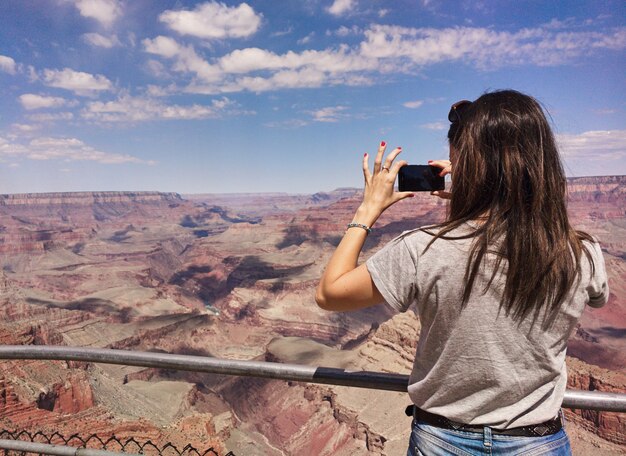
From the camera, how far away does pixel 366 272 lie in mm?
1574

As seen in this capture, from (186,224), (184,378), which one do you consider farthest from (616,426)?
(186,224)

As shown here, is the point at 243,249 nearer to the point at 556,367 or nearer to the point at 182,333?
the point at 182,333

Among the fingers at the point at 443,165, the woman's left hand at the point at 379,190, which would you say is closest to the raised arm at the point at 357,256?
the woman's left hand at the point at 379,190

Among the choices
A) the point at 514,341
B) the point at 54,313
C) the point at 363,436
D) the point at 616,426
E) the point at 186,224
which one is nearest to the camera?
the point at 514,341

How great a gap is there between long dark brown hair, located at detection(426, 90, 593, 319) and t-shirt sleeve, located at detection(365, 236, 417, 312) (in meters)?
0.14

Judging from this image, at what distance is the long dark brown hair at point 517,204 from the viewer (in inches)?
58.0

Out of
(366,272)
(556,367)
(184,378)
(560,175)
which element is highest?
(560,175)

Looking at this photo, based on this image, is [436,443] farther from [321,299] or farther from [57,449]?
[57,449]

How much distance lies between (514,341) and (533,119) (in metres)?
0.75

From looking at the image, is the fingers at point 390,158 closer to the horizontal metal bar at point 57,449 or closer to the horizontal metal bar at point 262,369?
the horizontal metal bar at point 262,369

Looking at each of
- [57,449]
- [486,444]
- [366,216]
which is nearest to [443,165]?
[366,216]

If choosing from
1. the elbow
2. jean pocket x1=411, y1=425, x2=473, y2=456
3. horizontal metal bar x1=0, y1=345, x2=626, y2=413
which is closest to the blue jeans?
jean pocket x1=411, y1=425, x2=473, y2=456

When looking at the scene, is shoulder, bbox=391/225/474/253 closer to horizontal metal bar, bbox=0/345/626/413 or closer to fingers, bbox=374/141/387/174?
fingers, bbox=374/141/387/174

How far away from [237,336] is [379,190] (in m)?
54.0
